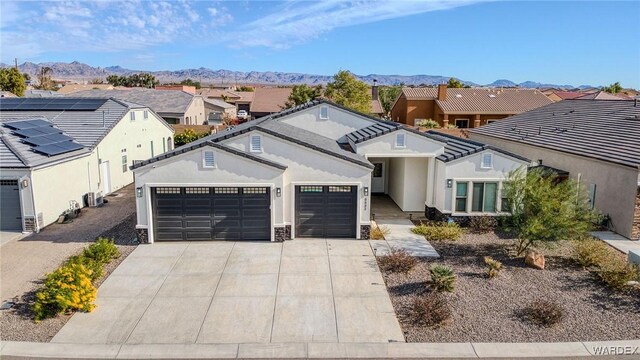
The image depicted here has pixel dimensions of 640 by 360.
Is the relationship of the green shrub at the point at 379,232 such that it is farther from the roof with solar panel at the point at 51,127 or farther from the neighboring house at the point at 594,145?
the roof with solar panel at the point at 51,127

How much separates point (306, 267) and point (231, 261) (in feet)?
7.89

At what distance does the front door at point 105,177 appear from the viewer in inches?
906

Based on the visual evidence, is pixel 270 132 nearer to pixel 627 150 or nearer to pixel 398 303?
pixel 398 303

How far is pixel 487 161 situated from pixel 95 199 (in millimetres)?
17403

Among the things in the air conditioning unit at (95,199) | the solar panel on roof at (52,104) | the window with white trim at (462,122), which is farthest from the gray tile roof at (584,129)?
the solar panel on roof at (52,104)

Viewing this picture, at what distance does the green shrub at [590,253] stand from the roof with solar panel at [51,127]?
751 inches

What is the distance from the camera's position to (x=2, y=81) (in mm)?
55406

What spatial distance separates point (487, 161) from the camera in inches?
714

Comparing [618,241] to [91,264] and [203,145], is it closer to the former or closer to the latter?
[203,145]

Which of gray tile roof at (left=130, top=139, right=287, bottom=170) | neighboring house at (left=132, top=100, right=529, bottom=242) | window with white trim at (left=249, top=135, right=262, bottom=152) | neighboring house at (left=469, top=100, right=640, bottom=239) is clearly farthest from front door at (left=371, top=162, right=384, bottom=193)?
gray tile roof at (left=130, top=139, right=287, bottom=170)

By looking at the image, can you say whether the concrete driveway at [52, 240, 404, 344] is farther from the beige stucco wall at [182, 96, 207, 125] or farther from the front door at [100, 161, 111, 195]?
the beige stucco wall at [182, 96, 207, 125]

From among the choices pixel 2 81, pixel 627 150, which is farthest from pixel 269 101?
pixel 627 150

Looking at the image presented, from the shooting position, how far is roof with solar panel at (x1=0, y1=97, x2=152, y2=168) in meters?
17.8

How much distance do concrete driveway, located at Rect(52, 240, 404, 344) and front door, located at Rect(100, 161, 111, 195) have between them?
9096mm
